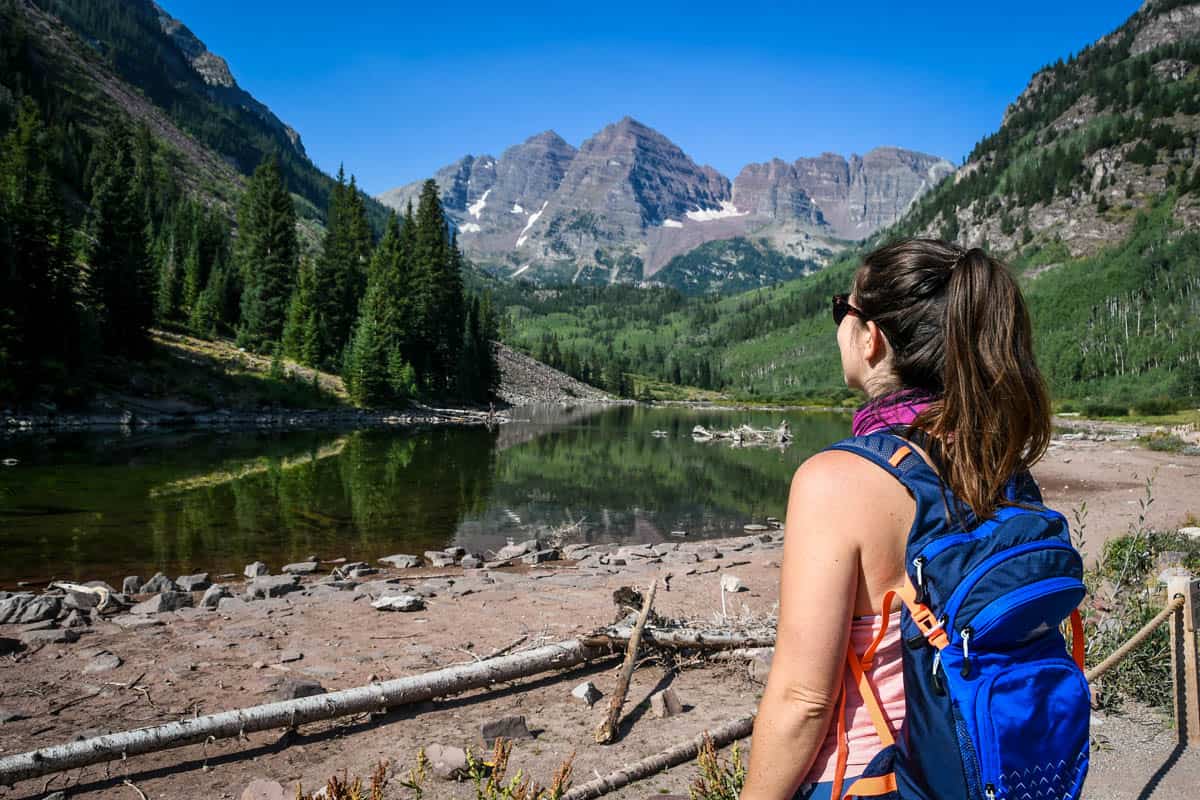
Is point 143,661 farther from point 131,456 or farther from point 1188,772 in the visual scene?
point 131,456

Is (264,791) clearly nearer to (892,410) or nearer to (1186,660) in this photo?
(892,410)

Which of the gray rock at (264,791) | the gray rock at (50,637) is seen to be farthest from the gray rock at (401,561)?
the gray rock at (264,791)

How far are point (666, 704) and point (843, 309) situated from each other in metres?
5.28

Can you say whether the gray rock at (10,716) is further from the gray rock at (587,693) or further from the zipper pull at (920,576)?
the zipper pull at (920,576)

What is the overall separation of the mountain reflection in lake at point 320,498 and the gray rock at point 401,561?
2.24 feet

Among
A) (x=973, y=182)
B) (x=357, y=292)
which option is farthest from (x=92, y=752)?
(x=973, y=182)

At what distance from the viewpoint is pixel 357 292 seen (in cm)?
7294

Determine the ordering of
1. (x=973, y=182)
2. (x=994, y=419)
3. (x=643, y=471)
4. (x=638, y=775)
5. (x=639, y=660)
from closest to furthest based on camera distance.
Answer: (x=994, y=419) < (x=638, y=775) < (x=639, y=660) < (x=643, y=471) < (x=973, y=182)

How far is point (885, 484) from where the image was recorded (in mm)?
1823

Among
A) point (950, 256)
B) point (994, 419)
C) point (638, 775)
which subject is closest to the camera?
point (994, 419)

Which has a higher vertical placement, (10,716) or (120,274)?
(120,274)

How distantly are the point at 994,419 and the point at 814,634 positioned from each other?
2.60 feet

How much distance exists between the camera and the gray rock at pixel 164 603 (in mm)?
10516

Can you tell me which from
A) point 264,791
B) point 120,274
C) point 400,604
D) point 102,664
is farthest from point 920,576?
point 120,274
